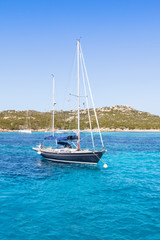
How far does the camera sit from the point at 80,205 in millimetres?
15344

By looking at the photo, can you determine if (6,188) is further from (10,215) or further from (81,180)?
(81,180)

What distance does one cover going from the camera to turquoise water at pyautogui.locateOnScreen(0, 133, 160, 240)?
1152cm

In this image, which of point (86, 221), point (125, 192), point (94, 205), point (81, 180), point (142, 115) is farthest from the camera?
point (142, 115)

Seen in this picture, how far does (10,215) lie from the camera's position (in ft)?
44.8

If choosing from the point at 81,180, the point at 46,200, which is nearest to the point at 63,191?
the point at 46,200

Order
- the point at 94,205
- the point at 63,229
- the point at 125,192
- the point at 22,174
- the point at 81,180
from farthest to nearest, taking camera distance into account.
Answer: the point at 22,174 < the point at 81,180 < the point at 125,192 < the point at 94,205 < the point at 63,229

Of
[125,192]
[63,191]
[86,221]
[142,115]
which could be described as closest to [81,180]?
[63,191]

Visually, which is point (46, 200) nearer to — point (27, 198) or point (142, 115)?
point (27, 198)

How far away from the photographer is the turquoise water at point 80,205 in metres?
11.5

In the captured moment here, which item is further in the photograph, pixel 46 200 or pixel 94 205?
pixel 46 200

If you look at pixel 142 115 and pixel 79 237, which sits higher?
pixel 142 115

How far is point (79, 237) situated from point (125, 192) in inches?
330

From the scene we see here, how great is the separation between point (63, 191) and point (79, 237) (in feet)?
26.3

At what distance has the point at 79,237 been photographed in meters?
10.9
